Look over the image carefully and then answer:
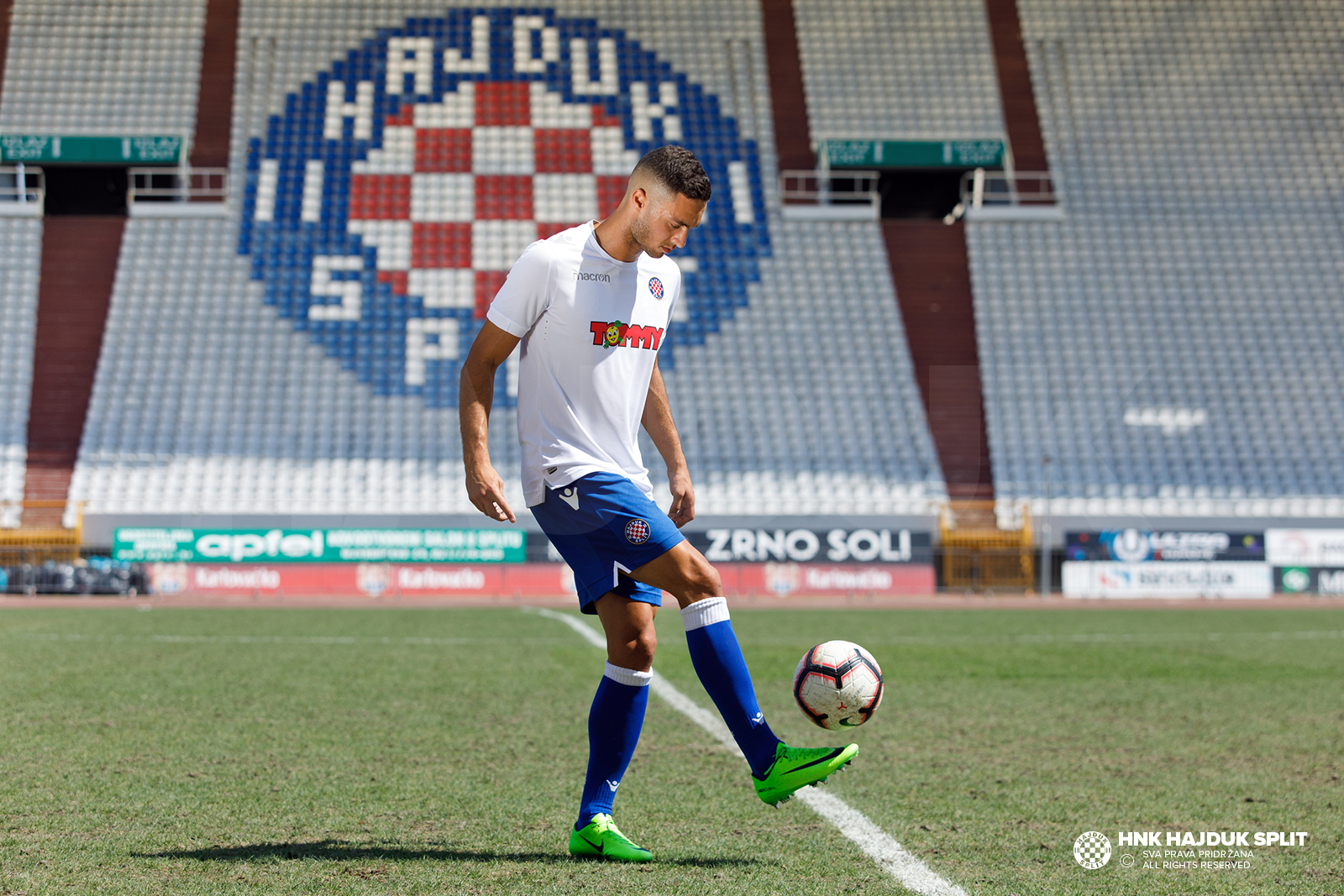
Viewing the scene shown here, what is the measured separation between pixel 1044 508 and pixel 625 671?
18484 mm

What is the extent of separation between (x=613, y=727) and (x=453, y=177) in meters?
22.1

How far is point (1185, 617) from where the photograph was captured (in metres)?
14.6

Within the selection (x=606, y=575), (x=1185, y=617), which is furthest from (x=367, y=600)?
(x=606, y=575)

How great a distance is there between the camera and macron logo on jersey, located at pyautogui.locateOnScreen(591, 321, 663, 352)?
336 cm

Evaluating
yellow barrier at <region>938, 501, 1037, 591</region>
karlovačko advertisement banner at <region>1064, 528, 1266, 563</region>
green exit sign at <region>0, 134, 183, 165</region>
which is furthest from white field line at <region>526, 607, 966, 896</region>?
green exit sign at <region>0, 134, 183, 165</region>

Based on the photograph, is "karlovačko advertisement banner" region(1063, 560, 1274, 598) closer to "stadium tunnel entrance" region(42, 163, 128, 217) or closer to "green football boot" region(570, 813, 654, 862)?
"green football boot" region(570, 813, 654, 862)

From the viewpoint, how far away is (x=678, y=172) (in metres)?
3.24

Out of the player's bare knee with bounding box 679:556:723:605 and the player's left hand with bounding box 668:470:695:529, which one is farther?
the player's left hand with bounding box 668:470:695:529

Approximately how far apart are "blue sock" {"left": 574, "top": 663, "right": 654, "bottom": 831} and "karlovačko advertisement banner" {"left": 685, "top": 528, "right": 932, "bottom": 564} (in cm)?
1451

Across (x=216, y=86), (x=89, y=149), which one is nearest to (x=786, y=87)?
(x=216, y=86)

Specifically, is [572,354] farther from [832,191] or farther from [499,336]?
[832,191]

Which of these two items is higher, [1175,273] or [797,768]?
[1175,273]

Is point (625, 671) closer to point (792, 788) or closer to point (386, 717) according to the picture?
point (792, 788)

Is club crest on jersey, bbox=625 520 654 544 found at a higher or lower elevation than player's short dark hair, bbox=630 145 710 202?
lower
